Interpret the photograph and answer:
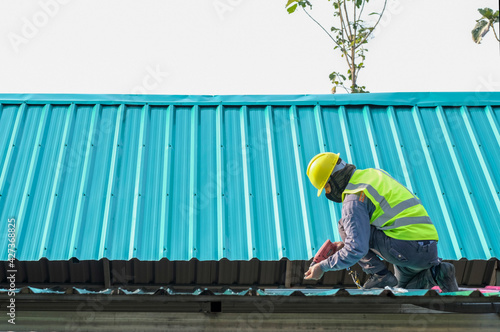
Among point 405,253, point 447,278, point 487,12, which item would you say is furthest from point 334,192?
point 487,12

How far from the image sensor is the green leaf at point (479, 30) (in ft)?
48.6

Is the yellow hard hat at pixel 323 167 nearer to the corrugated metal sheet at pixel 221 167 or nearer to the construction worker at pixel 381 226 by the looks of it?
the construction worker at pixel 381 226

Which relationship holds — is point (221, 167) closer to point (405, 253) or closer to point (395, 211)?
point (395, 211)

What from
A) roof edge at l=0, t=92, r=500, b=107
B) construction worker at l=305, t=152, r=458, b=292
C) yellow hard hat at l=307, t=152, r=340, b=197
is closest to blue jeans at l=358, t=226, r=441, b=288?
construction worker at l=305, t=152, r=458, b=292

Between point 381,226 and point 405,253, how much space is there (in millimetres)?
278

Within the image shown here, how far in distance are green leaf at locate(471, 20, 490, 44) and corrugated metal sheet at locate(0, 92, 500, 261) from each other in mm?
9833

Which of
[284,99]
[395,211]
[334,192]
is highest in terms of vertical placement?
[284,99]

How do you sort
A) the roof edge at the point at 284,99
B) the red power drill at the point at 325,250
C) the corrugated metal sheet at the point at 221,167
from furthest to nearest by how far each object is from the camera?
1. the roof edge at the point at 284,99
2. the corrugated metal sheet at the point at 221,167
3. the red power drill at the point at 325,250

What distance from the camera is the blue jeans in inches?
159

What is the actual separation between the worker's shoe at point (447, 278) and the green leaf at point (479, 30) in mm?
12853

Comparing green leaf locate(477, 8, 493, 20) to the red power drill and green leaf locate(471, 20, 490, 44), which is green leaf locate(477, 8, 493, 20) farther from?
the red power drill

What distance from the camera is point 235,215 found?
504cm

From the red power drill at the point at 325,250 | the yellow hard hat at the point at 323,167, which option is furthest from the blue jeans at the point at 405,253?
the yellow hard hat at the point at 323,167

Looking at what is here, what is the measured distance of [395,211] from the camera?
4047mm
